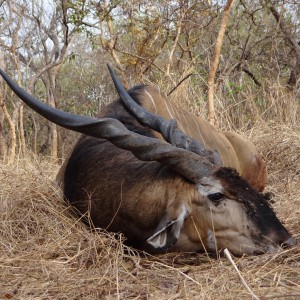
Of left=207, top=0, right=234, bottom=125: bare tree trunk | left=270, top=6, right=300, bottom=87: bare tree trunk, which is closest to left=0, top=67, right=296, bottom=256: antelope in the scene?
left=207, top=0, right=234, bottom=125: bare tree trunk

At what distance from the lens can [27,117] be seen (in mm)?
15234

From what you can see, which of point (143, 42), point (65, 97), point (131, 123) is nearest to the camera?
point (131, 123)

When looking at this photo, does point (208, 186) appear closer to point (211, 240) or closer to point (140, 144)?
point (211, 240)

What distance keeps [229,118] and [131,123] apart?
3229 millimetres

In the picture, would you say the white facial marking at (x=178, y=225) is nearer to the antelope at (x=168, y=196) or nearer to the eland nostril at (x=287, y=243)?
the antelope at (x=168, y=196)

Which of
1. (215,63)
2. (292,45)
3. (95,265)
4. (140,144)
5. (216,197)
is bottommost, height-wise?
(95,265)

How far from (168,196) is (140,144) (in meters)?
0.28

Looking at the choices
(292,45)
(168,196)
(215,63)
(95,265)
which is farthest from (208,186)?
(292,45)

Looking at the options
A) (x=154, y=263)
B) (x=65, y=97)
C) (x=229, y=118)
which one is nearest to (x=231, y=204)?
(x=154, y=263)

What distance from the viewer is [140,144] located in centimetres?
274

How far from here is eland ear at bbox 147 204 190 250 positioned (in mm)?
2625

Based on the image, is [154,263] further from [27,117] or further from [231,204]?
[27,117]

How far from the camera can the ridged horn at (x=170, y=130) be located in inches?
119

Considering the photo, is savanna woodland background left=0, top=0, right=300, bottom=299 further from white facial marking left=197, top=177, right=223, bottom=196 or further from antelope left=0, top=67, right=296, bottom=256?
white facial marking left=197, top=177, right=223, bottom=196
